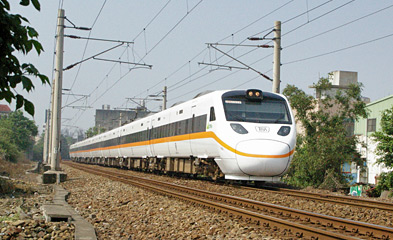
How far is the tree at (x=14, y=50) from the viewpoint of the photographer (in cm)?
344

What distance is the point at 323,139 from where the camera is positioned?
22.0 metres

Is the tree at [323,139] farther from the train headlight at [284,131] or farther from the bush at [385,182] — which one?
the train headlight at [284,131]

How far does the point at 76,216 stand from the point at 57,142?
14061 mm

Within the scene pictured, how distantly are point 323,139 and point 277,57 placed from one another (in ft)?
15.1

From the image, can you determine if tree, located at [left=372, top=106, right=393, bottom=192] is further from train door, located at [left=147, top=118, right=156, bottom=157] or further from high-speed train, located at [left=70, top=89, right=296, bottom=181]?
train door, located at [left=147, top=118, right=156, bottom=157]

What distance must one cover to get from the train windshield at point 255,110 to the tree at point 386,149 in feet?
15.6

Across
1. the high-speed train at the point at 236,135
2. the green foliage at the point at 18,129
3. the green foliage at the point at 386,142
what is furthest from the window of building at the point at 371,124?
the green foliage at the point at 18,129

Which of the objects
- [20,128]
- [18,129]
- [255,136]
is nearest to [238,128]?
[255,136]

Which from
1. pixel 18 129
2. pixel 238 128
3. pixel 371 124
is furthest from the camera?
pixel 18 129

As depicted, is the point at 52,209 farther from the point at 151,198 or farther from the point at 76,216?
the point at 151,198

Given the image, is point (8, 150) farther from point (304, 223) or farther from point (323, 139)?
point (304, 223)

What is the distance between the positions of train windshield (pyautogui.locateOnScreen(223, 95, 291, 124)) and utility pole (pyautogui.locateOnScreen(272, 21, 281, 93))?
516 cm

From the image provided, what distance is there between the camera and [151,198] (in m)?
11.9

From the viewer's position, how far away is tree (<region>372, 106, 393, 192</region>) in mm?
16922
